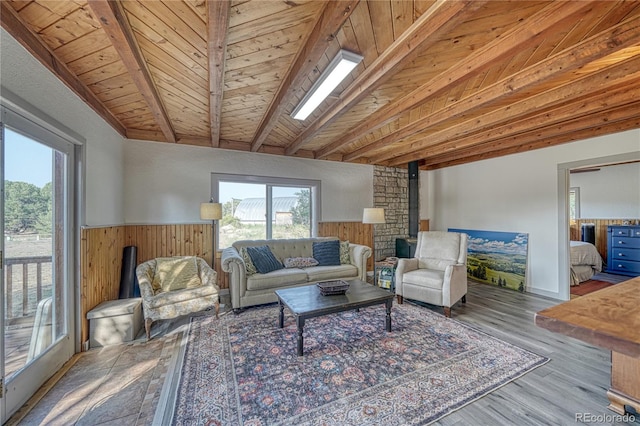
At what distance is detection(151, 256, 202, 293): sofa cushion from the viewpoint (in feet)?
10.4

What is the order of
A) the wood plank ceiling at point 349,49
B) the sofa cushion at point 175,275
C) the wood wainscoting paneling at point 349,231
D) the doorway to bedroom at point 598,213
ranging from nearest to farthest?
the wood plank ceiling at point 349,49, the sofa cushion at point 175,275, the doorway to bedroom at point 598,213, the wood wainscoting paneling at point 349,231

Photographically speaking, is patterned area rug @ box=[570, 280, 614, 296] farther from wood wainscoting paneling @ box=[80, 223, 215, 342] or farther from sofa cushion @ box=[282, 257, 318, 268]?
wood wainscoting paneling @ box=[80, 223, 215, 342]

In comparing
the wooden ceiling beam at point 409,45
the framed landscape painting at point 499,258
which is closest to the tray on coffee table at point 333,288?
Result: the wooden ceiling beam at point 409,45

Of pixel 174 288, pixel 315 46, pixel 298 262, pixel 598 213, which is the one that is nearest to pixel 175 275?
pixel 174 288

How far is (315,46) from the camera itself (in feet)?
5.51

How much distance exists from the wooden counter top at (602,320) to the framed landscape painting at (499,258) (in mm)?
3360

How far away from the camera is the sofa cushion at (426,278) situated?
3.28m

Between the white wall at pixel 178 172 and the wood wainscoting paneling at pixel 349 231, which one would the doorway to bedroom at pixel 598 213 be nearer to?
the wood wainscoting paneling at pixel 349 231

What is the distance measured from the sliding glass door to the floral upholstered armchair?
619mm

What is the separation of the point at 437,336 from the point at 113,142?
4555 mm

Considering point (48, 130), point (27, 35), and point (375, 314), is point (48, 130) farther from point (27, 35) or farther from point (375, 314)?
point (375, 314)

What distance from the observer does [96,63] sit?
6.88 ft

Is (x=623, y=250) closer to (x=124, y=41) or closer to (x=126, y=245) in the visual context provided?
(x=124, y=41)

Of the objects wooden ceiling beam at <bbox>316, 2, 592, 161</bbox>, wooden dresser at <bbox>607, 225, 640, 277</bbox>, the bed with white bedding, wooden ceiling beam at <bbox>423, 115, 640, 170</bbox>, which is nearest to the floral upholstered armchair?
wooden ceiling beam at <bbox>316, 2, 592, 161</bbox>
